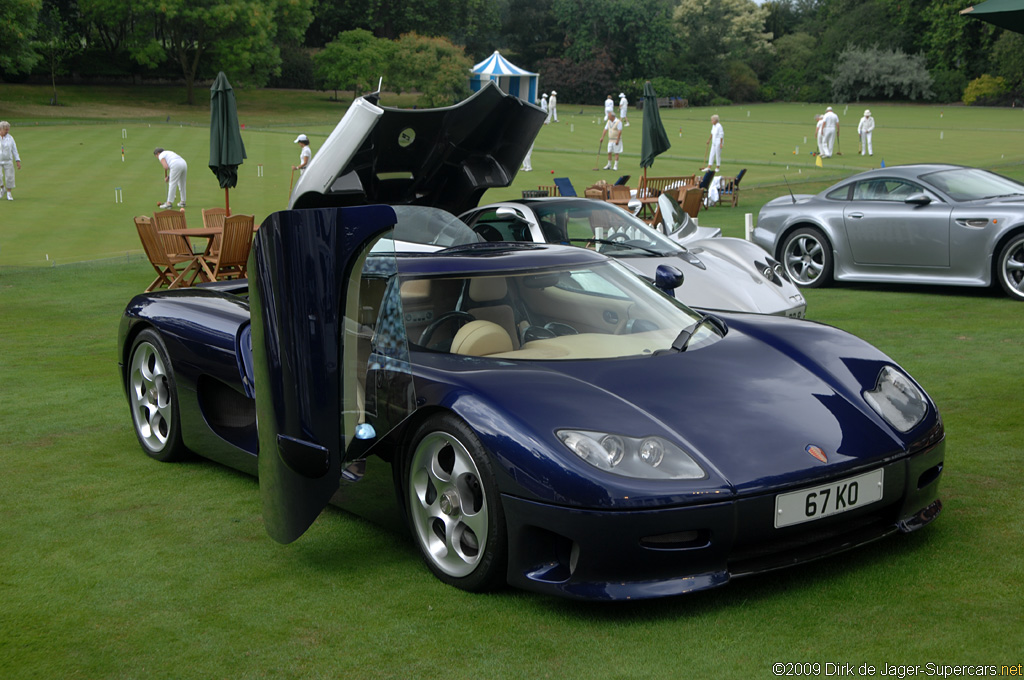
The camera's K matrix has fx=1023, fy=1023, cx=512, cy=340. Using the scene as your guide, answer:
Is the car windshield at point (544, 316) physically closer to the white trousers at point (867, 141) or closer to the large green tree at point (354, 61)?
the white trousers at point (867, 141)

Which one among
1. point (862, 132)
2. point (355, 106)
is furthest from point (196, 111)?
point (355, 106)

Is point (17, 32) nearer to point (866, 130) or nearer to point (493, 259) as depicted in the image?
Answer: point (866, 130)

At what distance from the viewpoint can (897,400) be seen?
14.3 ft

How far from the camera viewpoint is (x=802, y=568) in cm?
405

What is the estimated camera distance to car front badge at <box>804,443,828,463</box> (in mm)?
3789

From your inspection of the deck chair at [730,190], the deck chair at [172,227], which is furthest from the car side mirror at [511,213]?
the deck chair at [730,190]

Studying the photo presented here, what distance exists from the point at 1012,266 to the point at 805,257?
2487 millimetres

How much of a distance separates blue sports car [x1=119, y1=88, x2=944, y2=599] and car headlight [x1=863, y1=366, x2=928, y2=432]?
1 centimetres

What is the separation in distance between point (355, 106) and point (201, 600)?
3.95 m

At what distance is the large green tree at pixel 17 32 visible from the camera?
58719 millimetres

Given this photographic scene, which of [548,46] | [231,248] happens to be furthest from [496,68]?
[548,46]

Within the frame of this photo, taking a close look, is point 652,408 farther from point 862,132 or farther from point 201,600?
point 862,132

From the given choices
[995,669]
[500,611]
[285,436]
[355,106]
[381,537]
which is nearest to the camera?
[995,669]

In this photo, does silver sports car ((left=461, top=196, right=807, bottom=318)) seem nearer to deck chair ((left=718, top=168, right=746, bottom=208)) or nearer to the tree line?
deck chair ((left=718, top=168, right=746, bottom=208))
